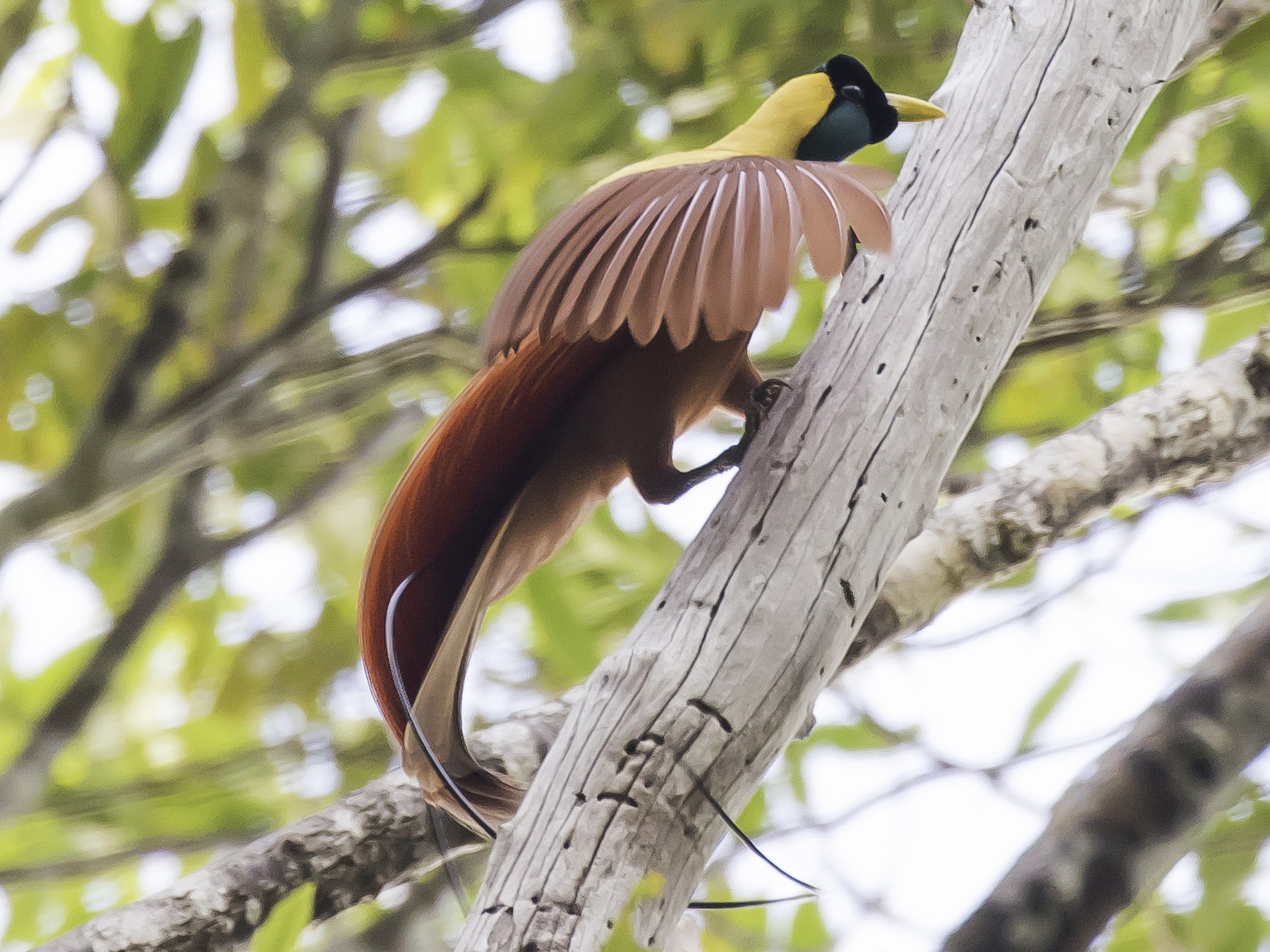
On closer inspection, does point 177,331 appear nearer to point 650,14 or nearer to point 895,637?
point 650,14

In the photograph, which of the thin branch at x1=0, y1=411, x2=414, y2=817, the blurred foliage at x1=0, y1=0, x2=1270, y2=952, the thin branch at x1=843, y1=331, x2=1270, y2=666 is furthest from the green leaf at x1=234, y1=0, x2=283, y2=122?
the thin branch at x1=843, y1=331, x2=1270, y2=666

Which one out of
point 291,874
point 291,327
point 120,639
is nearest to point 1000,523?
point 291,874

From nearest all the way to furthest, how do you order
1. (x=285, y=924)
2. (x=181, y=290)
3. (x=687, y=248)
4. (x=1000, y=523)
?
(x=687, y=248)
(x=285, y=924)
(x=1000, y=523)
(x=181, y=290)

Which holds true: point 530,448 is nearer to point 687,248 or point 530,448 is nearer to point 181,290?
point 687,248

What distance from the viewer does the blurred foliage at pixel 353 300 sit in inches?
57.3

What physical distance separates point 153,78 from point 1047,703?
4.19 feet

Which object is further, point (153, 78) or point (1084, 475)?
point (153, 78)

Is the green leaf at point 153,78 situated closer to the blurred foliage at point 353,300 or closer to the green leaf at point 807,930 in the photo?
the blurred foliage at point 353,300

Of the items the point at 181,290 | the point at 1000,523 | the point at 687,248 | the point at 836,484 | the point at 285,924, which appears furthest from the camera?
the point at 181,290

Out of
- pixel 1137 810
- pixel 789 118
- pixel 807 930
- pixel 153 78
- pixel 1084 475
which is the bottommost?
pixel 1137 810

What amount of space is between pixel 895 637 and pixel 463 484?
0.51 m

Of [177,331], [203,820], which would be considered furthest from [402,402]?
[203,820]

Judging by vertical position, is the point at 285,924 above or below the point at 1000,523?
below

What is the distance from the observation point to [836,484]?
84 cm
